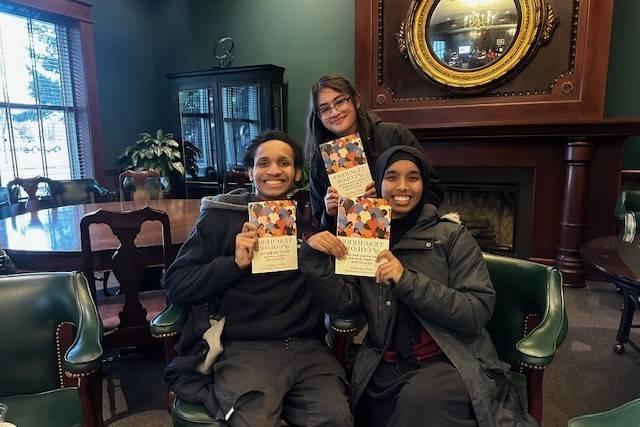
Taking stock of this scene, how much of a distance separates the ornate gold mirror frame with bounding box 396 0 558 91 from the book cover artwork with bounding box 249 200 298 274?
2.81m

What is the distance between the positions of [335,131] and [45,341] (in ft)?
3.82

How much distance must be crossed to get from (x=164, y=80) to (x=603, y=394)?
5.02 meters

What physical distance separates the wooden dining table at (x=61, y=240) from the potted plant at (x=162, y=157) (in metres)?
1.96

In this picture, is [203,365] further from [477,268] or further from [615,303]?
[615,303]

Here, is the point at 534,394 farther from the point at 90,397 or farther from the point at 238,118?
the point at 238,118

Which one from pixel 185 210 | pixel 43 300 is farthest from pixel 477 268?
pixel 185 210

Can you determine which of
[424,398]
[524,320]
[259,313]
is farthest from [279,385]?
[524,320]

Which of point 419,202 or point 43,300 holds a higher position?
point 419,202

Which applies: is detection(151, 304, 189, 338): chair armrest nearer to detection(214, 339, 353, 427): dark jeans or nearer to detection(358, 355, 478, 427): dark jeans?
detection(214, 339, 353, 427): dark jeans

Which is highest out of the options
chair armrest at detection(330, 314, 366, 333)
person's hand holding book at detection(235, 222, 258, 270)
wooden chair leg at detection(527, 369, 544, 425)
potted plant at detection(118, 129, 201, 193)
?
potted plant at detection(118, 129, 201, 193)

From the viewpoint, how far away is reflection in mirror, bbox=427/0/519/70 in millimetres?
3432

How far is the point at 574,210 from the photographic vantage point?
329 cm

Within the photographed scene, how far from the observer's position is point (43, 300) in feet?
4.29

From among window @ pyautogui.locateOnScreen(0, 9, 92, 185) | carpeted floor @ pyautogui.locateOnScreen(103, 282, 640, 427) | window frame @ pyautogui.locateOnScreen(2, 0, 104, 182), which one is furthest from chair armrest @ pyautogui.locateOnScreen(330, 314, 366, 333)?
window frame @ pyautogui.locateOnScreen(2, 0, 104, 182)
